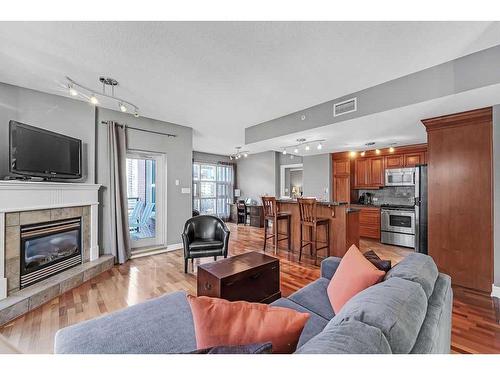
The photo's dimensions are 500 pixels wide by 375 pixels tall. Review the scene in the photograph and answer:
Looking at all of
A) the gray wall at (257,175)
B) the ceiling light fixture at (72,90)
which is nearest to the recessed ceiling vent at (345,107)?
A: the ceiling light fixture at (72,90)

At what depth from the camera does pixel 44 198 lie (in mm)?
2621

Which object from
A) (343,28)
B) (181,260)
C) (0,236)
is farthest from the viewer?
(181,260)

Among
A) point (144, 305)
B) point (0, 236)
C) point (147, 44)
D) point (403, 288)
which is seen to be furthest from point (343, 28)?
point (0, 236)

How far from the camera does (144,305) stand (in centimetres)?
150

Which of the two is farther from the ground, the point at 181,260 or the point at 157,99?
the point at 157,99

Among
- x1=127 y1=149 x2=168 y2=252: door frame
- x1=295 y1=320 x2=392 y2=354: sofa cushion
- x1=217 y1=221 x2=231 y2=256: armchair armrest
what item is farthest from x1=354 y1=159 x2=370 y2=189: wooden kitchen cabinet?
x1=295 y1=320 x2=392 y2=354: sofa cushion

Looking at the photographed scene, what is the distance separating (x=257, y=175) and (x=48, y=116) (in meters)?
5.56

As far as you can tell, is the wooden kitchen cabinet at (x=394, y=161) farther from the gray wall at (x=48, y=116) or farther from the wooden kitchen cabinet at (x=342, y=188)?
the gray wall at (x=48, y=116)

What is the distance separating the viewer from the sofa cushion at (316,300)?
4.66ft

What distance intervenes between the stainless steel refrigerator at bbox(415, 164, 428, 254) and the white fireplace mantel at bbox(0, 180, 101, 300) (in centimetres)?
500

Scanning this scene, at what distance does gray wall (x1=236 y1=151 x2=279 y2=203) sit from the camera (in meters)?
7.07

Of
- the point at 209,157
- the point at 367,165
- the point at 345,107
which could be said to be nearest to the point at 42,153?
the point at 345,107

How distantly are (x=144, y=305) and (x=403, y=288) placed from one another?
158cm
